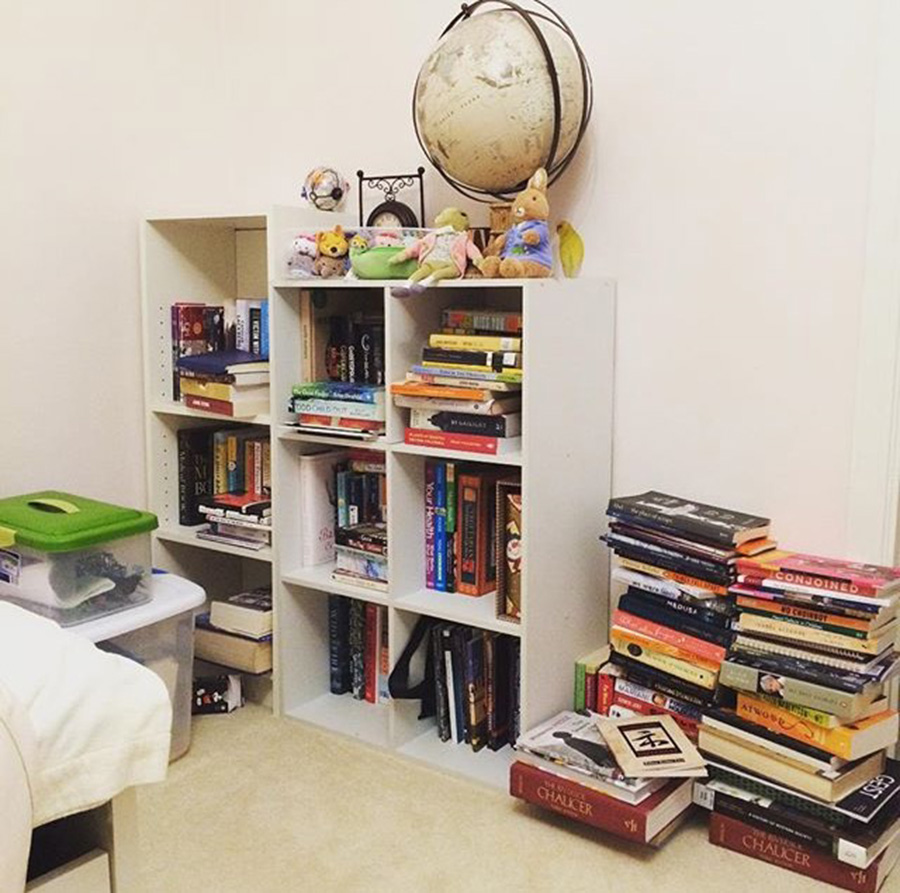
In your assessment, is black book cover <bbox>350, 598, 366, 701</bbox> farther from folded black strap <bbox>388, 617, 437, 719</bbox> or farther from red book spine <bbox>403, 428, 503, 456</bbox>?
red book spine <bbox>403, 428, 503, 456</bbox>

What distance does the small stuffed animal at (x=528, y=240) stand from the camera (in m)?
2.03

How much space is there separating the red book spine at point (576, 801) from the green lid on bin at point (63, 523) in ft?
3.01

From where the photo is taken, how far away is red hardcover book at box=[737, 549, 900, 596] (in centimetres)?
176

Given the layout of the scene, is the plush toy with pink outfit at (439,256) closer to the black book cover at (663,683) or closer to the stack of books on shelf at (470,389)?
the stack of books on shelf at (470,389)

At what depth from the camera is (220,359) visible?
2416mm

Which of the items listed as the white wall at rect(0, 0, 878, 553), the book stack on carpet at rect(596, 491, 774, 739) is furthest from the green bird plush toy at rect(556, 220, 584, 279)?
the book stack on carpet at rect(596, 491, 774, 739)

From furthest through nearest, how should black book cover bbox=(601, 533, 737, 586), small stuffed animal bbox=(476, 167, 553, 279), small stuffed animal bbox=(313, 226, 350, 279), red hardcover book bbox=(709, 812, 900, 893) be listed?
small stuffed animal bbox=(313, 226, 350, 279), small stuffed animal bbox=(476, 167, 553, 279), black book cover bbox=(601, 533, 737, 586), red hardcover book bbox=(709, 812, 900, 893)

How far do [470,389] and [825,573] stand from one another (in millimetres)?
752

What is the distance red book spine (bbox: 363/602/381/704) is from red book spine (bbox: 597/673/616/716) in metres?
0.59

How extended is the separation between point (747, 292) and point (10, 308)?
1596 mm

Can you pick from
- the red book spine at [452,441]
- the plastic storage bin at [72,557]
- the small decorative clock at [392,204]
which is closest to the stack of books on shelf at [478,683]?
the red book spine at [452,441]

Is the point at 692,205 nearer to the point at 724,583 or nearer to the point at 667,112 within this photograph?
the point at 667,112

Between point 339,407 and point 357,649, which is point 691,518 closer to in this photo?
point 339,407

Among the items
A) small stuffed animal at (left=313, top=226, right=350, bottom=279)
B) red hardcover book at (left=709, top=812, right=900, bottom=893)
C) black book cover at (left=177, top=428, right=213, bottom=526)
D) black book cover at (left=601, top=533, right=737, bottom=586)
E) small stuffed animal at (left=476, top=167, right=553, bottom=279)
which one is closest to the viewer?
red hardcover book at (left=709, top=812, right=900, bottom=893)
